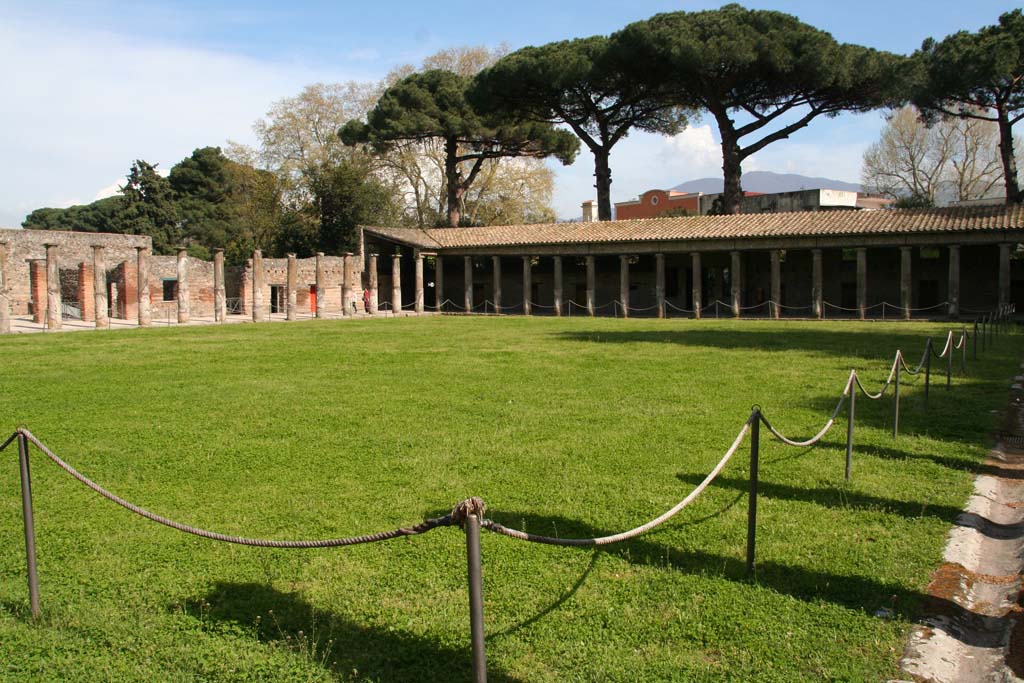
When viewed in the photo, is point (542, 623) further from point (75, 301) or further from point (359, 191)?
point (359, 191)

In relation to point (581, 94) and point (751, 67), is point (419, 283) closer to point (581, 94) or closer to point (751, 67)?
point (581, 94)

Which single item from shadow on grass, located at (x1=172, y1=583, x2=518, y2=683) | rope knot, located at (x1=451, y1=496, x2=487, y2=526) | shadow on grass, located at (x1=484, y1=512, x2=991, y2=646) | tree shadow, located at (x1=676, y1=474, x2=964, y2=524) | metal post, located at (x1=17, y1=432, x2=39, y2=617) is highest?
rope knot, located at (x1=451, y1=496, x2=487, y2=526)

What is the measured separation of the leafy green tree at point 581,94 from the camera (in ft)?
109

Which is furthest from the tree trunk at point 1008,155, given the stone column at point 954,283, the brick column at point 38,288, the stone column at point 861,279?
the brick column at point 38,288

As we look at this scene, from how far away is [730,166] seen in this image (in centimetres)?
3350

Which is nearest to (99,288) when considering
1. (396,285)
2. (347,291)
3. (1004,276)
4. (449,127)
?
(347,291)

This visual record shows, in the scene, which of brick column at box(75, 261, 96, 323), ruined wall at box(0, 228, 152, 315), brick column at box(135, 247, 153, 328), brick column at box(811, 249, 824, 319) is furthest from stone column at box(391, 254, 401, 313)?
brick column at box(811, 249, 824, 319)

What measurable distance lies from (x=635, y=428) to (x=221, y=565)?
4.50 meters

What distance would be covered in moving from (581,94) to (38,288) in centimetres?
2273

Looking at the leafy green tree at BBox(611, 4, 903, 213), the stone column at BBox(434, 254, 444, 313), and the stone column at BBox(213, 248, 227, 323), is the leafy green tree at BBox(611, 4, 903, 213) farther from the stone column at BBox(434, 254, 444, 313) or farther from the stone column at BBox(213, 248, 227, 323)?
the stone column at BBox(213, 248, 227, 323)

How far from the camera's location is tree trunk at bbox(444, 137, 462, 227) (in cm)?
4025

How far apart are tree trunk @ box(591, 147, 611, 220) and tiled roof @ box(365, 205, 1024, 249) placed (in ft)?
12.4

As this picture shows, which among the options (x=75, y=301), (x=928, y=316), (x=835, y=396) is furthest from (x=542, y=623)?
→ (x=75, y=301)

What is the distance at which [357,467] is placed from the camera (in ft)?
21.1
